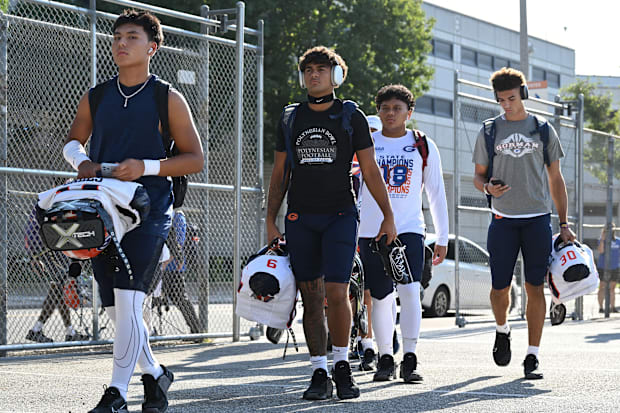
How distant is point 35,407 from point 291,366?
10.6 ft

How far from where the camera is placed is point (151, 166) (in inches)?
201

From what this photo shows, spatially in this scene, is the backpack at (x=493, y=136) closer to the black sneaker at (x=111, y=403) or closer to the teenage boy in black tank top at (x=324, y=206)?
the teenage boy in black tank top at (x=324, y=206)

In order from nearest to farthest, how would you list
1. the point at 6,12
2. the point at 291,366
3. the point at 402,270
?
1. the point at 402,270
2. the point at 291,366
3. the point at 6,12

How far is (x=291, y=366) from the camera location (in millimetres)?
8734

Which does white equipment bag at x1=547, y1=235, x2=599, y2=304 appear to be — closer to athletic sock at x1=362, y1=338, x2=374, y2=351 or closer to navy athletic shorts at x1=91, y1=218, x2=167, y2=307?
athletic sock at x1=362, y1=338, x2=374, y2=351

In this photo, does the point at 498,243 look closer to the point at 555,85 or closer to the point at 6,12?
the point at 6,12

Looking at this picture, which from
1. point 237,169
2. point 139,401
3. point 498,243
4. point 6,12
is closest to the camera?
point 139,401

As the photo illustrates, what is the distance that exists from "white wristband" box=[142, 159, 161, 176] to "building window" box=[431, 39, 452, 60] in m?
42.6

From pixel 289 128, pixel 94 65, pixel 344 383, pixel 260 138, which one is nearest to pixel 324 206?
pixel 289 128

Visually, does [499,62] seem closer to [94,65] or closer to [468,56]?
[468,56]

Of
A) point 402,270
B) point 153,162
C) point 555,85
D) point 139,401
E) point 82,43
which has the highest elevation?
point 555,85

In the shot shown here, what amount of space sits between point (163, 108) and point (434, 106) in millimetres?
41800

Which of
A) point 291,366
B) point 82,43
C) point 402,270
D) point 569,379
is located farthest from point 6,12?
point 569,379

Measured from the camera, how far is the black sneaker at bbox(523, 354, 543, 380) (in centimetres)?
749
